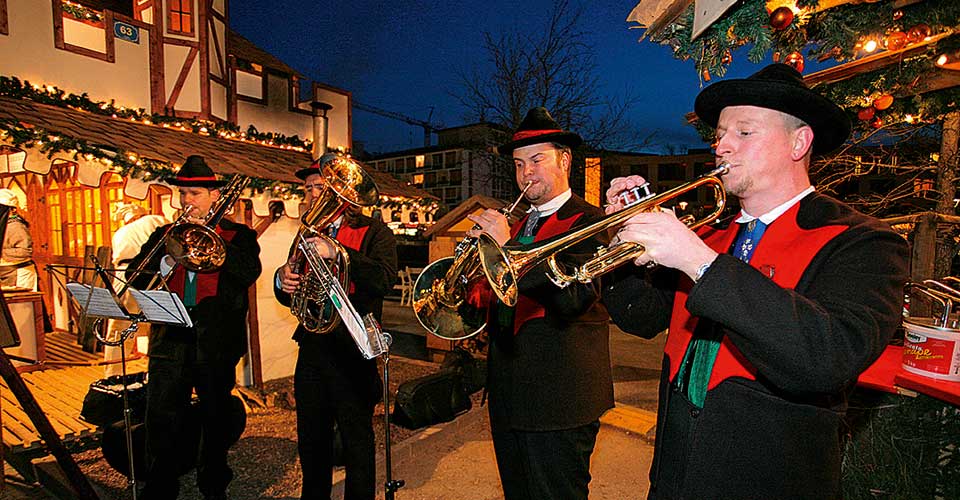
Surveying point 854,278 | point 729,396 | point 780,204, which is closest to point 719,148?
point 780,204

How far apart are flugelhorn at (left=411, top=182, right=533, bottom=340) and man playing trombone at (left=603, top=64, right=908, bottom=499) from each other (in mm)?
1071

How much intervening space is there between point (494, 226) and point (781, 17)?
5.61 feet

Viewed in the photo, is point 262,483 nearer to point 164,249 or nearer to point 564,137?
point 164,249

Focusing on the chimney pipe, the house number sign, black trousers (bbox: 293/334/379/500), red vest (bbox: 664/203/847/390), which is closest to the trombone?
black trousers (bbox: 293/334/379/500)

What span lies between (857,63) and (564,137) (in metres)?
2.62

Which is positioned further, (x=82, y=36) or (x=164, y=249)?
(x=82, y=36)

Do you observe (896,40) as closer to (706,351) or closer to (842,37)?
(842,37)

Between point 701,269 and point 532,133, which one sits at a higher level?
point 532,133

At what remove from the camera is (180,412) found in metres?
3.61

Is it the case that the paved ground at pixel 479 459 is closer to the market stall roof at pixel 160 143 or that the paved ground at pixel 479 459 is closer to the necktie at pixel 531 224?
the necktie at pixel 531 224

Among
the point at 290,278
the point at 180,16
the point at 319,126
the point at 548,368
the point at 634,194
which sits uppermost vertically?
the point at 180,16

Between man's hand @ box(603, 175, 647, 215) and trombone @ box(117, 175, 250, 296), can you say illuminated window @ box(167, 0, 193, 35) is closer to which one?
trombone @ box(117, 175, 250, 296)

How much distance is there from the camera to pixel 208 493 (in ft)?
12.2

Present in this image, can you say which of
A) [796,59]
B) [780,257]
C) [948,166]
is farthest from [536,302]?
[948,166]
